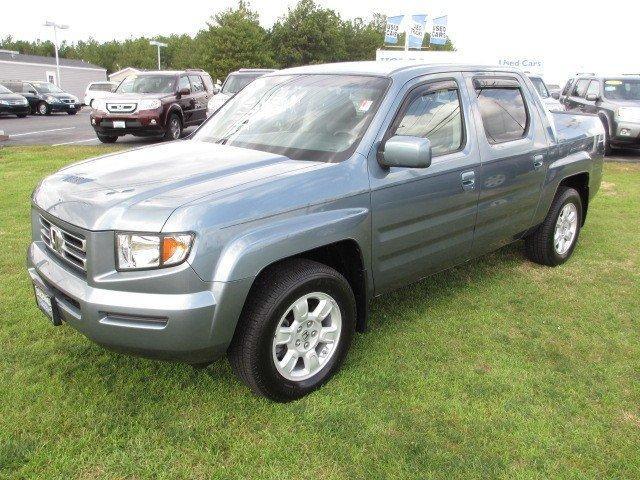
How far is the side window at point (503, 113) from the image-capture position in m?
4.02

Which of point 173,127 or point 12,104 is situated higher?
point 12,104

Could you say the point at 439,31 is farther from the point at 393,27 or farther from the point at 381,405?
the point at 381,405

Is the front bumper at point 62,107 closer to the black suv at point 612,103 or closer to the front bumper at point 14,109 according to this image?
the front bumper at point 14,109

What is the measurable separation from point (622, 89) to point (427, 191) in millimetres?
11786

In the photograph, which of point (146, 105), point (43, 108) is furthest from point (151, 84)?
point (43, 108)

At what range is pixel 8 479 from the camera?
94.0 inches

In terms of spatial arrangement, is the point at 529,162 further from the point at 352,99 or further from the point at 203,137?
the point at 203,137

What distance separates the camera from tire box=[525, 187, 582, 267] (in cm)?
488

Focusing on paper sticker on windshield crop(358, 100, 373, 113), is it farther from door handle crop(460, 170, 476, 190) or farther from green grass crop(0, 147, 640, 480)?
green grass crop(0, 147, 640, 480)

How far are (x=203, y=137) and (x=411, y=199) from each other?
156cm

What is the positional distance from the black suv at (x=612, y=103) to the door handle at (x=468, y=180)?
10.1 metres

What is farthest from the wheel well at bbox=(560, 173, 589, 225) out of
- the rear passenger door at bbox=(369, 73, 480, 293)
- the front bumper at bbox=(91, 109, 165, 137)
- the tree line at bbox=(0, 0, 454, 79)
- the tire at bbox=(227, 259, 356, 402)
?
the tree line at bbox=(0, 0, 454, 79)

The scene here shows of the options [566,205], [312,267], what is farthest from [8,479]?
[566,205]

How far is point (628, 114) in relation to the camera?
1188 centimetres
